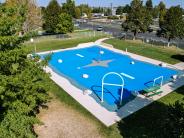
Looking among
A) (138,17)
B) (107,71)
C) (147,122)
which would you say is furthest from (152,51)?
(147,122)

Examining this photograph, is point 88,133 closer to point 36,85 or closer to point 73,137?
point 73,137

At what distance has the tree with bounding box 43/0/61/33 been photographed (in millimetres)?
46250

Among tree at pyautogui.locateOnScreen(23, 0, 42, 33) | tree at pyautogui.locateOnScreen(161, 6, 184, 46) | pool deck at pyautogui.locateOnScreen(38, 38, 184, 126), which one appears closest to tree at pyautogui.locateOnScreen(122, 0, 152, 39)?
tree at pyautogui.locateOnScreen(161, 6, 184, 46)

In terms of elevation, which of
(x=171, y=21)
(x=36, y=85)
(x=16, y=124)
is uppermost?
(x=171, y=21)

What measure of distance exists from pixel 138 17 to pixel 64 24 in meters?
15.0

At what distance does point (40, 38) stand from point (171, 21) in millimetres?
24460

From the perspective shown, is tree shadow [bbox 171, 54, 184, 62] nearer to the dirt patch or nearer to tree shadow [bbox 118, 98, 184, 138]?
tree shadow [bbox 118, 98, 184, 138]

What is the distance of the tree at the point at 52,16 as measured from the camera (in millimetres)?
46250

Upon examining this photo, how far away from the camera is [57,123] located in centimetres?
1589

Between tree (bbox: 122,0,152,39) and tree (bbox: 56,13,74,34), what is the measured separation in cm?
1220

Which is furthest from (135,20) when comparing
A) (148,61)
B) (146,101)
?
(146,101)

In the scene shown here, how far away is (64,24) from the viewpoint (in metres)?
45.5

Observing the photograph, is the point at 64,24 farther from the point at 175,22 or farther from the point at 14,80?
the point at 14,80

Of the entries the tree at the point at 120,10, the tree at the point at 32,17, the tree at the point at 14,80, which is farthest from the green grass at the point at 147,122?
the tree at the point at 120,10
